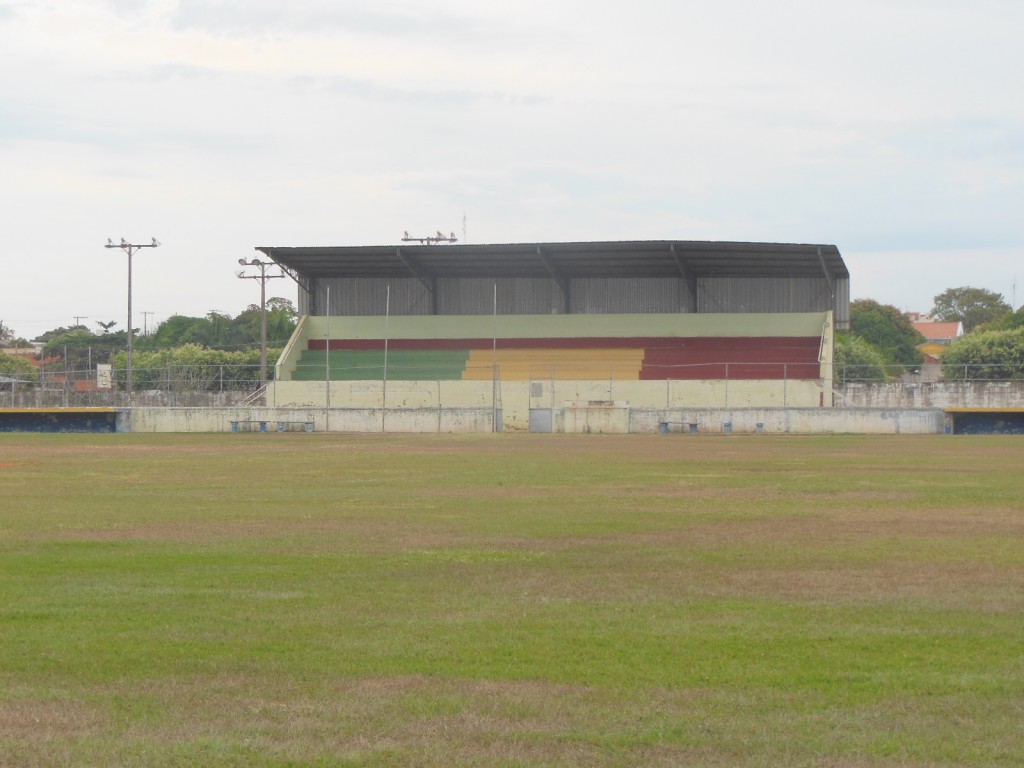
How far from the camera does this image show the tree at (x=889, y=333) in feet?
475

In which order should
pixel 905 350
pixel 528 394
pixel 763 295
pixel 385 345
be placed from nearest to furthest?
pixel 528 394
pixel 385 345
pixel 763 295
pixel 905 350

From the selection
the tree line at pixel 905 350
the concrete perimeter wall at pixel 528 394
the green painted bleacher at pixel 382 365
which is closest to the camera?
the concrete perimeter wall at pixel 528 394

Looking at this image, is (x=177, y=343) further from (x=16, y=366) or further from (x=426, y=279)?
(x=426, y=279)

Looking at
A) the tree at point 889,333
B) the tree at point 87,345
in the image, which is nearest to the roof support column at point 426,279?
the tree at point 87,345

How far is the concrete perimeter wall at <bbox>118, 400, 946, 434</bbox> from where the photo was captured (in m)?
62.2

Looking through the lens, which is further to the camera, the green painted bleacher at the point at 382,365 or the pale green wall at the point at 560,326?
the pale green wall at the point at 560,326

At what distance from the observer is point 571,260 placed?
2889 inches

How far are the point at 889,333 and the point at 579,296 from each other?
82081mm

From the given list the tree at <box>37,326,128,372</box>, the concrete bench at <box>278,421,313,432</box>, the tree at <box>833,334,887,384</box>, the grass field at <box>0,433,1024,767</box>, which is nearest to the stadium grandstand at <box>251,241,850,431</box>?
the concrete bench at <box>278,421,313,432</box>

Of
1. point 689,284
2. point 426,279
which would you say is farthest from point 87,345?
point 689,284

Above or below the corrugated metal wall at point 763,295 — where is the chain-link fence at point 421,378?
below

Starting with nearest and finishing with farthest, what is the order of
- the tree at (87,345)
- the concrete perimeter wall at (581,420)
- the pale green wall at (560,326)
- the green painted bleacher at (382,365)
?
the concrete perimeter wall at (581,420)
the green painted bleacher at (382,365)
the pale green wall at (560,326)
the tree at (87,345)

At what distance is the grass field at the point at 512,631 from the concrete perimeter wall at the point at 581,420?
125ft

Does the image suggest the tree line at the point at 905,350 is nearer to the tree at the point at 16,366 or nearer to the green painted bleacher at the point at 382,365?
the green painted bleacher at the point at 382,365
